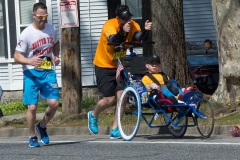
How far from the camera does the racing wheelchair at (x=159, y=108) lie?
10641 millimetres

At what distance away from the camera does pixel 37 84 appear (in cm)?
1084

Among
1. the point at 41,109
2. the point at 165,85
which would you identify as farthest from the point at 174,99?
the point at 41,109

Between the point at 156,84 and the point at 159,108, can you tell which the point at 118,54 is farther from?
the point at 159,108

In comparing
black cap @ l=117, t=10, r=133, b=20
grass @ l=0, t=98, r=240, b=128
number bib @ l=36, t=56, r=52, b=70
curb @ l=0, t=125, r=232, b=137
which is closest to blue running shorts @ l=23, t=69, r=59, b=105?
number bib @ l=36, t=56, r=52, b=70

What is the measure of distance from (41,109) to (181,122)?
8364mm

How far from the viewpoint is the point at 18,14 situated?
22.2 metres

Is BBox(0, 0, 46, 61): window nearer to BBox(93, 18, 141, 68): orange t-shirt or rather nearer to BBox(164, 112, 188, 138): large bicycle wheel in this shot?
BBox(93, 18, 141, 68): orange t-shirt

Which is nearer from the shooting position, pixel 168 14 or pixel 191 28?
pixel 168 14

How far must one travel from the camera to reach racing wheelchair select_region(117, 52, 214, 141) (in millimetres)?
10641

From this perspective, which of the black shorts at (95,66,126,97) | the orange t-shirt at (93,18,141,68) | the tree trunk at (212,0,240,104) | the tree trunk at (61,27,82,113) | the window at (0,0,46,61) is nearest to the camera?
the orange t-shirt at (93,18,141,68)

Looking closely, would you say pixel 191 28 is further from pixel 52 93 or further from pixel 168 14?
pixel 52 93

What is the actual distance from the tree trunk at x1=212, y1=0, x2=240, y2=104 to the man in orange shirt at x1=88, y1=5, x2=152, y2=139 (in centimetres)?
286

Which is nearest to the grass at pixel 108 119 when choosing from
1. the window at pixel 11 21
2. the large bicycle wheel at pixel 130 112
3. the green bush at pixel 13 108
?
the large bicycle wheel at pixel 130 112

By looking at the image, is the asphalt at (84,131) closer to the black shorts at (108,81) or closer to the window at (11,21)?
the black shorts at (108,81)
